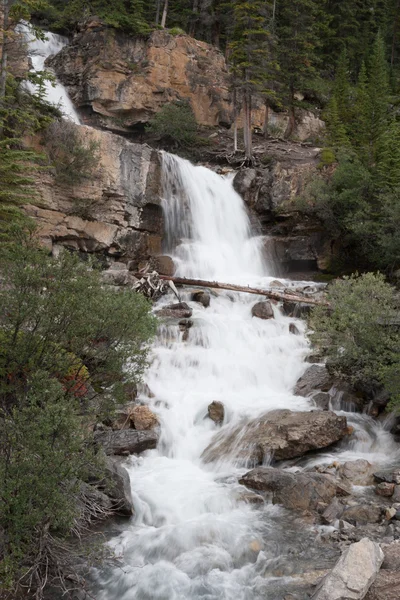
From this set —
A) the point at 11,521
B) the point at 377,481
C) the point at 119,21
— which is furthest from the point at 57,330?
the point at 119,21

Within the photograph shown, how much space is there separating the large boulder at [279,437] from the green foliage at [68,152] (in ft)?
49.6

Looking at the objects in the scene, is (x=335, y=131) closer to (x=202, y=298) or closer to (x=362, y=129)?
(x=362, y=129)

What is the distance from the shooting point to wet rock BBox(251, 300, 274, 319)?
65.3ft

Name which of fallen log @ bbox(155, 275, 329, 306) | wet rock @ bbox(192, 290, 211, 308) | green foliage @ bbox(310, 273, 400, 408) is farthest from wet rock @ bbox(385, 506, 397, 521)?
wet rock @ bbox(192, 290, 211, 308)

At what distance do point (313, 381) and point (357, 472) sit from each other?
194 inches

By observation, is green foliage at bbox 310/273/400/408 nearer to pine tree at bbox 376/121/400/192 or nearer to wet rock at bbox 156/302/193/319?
wet rock at bbox 156/302/193/319

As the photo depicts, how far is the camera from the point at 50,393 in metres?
6.77

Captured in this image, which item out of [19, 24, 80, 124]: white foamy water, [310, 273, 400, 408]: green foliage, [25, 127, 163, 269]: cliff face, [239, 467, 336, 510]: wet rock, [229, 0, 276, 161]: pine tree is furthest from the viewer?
[19, 24, 80, 124]: white foamy water

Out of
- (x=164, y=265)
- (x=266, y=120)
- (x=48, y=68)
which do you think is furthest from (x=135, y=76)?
(x=164, y=265)

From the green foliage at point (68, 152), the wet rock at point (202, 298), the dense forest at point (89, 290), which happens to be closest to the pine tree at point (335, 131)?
the dense forest at point (89, 290)

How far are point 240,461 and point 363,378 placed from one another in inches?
174

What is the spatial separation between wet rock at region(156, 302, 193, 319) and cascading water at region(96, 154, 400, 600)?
51 centimetres

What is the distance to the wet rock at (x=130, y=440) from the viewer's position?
11266 mm

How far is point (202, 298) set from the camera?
2069cm
